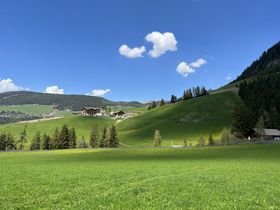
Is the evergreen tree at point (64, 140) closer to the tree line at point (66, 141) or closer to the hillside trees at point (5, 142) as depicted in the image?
the tree line at point (66, 141)

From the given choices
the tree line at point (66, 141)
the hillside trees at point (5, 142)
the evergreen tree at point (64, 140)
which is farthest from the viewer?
the hillside trees at point (5, 142)

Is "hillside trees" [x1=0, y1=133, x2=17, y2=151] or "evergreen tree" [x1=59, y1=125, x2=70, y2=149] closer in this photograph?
"evergreen tree" [x1=59, y1=125, x2=70, y2=149]

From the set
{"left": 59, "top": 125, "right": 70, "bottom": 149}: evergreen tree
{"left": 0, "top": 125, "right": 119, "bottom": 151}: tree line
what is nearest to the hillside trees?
{"left": 0, "top": 125, "right": 119, "bottom": 151}: tree line

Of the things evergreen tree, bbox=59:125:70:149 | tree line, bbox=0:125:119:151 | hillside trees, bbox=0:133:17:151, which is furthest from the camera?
hillside trees, bbox=0:133:17:151

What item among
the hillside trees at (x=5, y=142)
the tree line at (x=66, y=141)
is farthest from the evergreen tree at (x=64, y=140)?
the hillside trees at (x=5, y=142)

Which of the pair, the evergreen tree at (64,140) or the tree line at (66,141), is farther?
the evergreen tree at (64,140)

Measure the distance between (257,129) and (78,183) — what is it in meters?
121

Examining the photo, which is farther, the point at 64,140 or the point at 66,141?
the point at 66,141

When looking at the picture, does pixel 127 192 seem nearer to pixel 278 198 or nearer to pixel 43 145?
pixel 278 198

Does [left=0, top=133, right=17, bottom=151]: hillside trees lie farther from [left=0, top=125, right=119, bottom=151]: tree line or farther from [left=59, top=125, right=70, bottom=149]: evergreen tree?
[left=59, top=125, right=70, bottom=149]: evergreen tree

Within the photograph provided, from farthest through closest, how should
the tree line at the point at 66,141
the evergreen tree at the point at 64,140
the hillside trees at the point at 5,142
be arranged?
the hillside trees at the point at 5,142 < the evergreen tree at the point at 64,140 < the tree line at the point at 66,141

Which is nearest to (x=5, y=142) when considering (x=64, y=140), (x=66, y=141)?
(x=64, y=140)

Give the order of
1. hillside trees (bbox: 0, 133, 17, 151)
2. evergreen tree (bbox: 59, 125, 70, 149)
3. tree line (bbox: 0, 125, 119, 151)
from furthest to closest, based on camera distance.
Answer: hillside trees (bbox: 0, 133, 17, 151)
evergreen tree (bbox: 59, 125, 70, 149)
tree line (bbox: 0, 125, 119, 151)

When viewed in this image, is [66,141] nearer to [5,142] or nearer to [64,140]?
[64,140]
